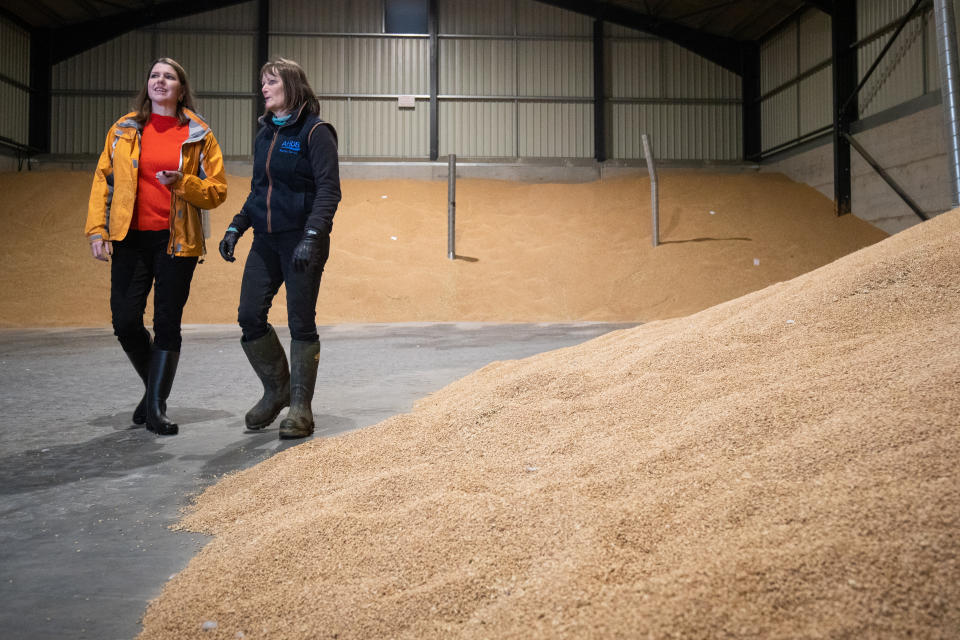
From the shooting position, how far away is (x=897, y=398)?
167 cm

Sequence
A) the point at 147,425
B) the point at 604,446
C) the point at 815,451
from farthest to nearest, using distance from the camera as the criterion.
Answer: the point at 147,425 < the point at 604,446 < the point at 815,451

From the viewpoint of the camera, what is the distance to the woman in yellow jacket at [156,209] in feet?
10.4

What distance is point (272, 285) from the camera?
10.6 ft

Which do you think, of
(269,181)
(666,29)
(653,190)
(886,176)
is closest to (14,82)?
(653,190)

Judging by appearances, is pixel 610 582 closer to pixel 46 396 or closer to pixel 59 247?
pixel 46 396

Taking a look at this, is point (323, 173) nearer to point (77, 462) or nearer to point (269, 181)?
point (269, 181)

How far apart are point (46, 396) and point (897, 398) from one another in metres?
4.04

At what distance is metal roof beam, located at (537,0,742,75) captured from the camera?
1659 cm

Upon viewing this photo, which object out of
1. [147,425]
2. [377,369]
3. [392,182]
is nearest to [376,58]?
[392,182]

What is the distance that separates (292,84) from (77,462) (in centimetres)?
171

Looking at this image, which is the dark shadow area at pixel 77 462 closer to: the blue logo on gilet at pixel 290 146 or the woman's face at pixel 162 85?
the blue logo on gilet at pixel 290 146

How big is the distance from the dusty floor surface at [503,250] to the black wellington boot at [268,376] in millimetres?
6345

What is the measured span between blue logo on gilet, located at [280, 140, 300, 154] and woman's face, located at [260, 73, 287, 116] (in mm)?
151

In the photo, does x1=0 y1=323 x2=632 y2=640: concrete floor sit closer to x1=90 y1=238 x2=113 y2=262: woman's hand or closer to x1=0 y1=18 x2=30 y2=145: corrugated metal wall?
x1=90 y1=238 x2=113 y2=262: woman's hand
